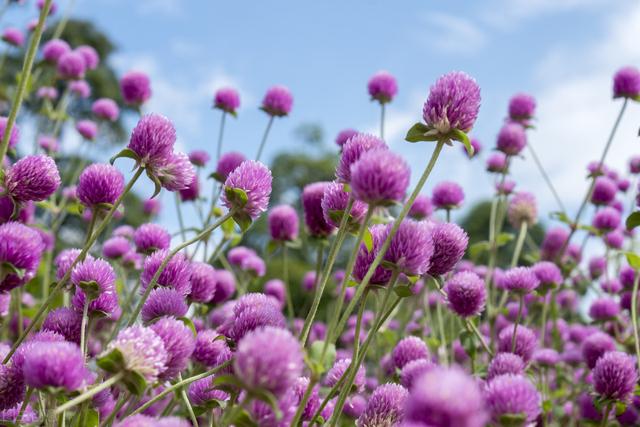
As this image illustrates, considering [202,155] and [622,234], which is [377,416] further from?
[622,234]

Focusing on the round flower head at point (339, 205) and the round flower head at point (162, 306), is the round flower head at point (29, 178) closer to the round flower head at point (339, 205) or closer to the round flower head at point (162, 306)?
the round flower head at point (162, 306)

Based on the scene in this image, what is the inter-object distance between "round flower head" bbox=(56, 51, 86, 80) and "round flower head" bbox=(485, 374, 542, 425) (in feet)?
12.6

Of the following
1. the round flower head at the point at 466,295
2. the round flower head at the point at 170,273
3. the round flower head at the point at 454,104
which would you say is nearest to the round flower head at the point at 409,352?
the round flower head at the point at 466,295

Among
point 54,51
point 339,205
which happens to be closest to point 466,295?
point 339,205

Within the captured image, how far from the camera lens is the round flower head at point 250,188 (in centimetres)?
149

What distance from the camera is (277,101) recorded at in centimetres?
328

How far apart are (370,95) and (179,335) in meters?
2.54

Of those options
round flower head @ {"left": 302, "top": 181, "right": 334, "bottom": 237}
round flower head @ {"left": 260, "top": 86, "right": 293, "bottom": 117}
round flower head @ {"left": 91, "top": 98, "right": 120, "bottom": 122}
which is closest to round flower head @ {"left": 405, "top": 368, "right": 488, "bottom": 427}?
round flower head @ {"left": 302, "top": 181, "right": 334, "bottom": 237}

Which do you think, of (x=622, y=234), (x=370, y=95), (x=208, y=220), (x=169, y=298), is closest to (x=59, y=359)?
(x=169, y=298)

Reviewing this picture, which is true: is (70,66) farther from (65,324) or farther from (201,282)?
(65,324)

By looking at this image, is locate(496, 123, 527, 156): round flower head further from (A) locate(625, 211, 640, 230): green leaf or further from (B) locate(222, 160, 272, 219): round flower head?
(B) locate(222, 160, 272, 219): round flower head

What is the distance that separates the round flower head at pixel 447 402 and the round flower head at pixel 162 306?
0.78m

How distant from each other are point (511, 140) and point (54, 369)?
3052 millimetres

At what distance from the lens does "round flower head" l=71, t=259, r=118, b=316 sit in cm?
150
